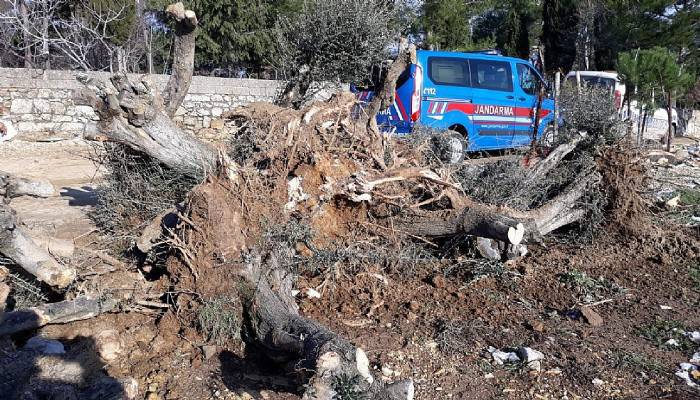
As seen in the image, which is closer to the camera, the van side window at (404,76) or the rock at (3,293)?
the rock at (3,293)

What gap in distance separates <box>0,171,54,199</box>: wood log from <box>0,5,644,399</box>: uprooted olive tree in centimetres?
62

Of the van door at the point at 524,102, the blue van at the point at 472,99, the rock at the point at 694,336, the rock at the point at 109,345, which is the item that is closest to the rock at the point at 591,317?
the rock at the point at 694,336

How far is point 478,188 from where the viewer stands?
5.73 metres

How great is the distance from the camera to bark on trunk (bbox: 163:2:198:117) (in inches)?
195

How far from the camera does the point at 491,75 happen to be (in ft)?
33.3

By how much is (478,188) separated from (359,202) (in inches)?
61.9

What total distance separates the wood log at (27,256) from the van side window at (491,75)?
7.64 m

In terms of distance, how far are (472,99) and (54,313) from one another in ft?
25.1

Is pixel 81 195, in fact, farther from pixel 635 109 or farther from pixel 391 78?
pixel 635 109

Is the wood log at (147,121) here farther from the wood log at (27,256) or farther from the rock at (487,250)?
the rock at (487,250)

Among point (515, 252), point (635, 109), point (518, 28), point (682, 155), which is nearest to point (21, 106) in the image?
point (515, 252)

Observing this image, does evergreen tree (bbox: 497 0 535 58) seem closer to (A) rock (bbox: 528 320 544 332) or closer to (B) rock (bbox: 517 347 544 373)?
(A) rock (bbox: 528 320 544 332)

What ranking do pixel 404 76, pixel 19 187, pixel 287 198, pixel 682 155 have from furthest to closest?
pixel 682 155
pixel 404 76
pixel 287 198
pixel 19 187

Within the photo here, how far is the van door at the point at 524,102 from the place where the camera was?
10.5m
